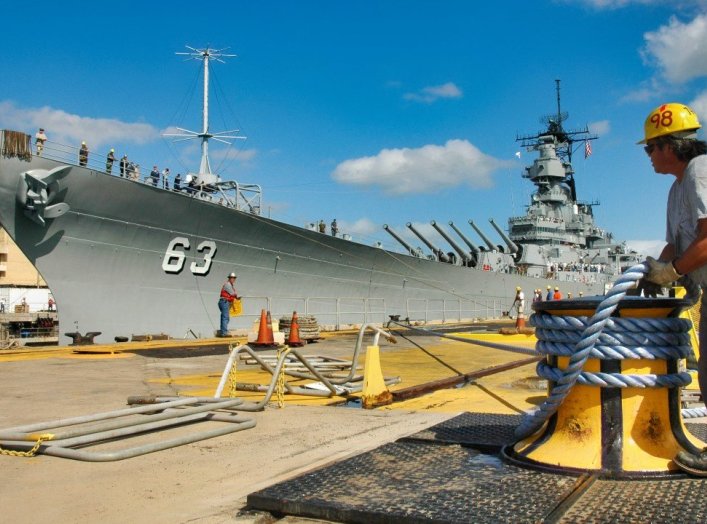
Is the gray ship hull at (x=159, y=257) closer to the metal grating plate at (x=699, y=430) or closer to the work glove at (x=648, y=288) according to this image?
the metal grating plate at (x=699, y=430)

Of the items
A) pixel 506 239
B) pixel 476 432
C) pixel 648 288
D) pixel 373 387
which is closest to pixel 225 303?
pixel 373 387

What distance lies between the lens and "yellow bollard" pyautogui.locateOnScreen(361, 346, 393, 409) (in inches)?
190

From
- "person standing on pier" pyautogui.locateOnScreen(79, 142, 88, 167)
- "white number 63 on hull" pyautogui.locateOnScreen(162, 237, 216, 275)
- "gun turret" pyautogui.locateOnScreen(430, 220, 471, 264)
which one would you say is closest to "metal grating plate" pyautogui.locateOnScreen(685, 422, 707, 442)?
"person standing on pier" pyautogui.locateOnScreen(79, 142, 88, 167)

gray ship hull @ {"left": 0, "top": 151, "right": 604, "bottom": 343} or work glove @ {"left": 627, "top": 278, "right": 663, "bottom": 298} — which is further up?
gray ship hull @ {"left": 0, "top": 151, "right": 604, "bottom": 343}

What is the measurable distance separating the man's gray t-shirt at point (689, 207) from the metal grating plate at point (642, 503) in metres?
0.79

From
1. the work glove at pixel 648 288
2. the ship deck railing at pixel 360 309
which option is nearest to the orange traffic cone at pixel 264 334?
the ship deck railing at pixel 360 309

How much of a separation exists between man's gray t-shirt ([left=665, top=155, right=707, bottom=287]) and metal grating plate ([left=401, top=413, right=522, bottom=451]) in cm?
111

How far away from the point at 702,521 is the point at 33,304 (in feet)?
169

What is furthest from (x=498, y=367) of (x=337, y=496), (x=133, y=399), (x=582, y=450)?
(x=337, y=496)

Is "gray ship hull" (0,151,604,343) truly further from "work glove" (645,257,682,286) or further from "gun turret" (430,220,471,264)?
"work glove" (645,257,682,286)

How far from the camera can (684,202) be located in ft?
8.13

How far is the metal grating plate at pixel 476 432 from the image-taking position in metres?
3.04

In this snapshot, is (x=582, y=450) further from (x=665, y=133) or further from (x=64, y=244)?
(x=64, y=244)

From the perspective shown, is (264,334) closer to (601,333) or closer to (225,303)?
(225,303)
